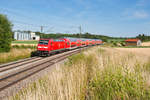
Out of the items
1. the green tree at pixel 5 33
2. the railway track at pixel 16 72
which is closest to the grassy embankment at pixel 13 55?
Result: the green tree at pixel 5 33

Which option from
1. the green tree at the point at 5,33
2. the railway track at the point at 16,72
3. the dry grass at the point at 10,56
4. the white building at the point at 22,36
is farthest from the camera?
the white building at the point at 22,36

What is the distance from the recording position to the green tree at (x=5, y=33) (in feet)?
72.6

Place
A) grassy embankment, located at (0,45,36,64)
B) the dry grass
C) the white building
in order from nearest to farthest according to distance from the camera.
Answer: the dry grass < grassy embankment, located at (0,45,36,64) < the white building

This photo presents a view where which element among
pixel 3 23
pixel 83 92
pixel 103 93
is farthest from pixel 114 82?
pixel 3 23

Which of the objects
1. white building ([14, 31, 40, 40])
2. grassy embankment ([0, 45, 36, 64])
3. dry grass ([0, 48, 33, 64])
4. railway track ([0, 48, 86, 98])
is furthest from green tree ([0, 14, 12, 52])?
white building ([14, 31, 40, 40])

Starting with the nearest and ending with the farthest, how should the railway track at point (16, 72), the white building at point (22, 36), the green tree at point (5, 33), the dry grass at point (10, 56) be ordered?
the railway track at point (16, 72), the dry grass at point (10, 56), the green tree at point (5, 33), the white building at point (22, 36)

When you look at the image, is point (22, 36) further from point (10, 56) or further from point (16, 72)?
point (16, 72)

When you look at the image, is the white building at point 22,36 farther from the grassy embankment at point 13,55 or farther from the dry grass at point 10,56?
the dry grass at point 10,56

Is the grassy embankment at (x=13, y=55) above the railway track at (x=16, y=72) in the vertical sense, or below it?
above

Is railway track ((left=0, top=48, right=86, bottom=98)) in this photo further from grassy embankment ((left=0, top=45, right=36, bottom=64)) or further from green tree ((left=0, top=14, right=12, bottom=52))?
green tree ((left=0, top=14, right=12, bottom=52))

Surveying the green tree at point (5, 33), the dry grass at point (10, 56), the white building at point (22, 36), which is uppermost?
the white building at point (22, 36)

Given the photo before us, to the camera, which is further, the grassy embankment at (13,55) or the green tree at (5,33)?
the green tree at (5,33)

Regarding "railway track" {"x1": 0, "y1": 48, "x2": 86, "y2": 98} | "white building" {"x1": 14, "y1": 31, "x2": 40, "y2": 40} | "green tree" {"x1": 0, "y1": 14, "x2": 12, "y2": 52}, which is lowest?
"railway track" {"x1": 0, "y1": 48, "x2": 86, "y2": 98}

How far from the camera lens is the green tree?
22.1 m
